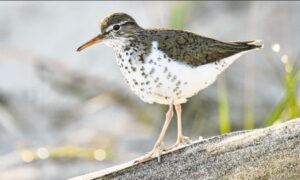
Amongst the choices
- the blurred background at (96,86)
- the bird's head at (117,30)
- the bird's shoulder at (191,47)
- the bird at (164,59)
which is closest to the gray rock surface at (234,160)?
the bird at (164,59)

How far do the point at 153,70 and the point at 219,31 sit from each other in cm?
367

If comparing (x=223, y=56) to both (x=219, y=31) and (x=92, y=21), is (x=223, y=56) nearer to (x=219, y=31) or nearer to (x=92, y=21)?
(x=219, y=31)

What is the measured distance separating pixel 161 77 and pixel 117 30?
0.61 metres

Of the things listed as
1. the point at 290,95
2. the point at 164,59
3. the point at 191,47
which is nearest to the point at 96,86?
the point at 290,95

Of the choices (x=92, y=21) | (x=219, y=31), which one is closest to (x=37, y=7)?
(x=92, y=21)

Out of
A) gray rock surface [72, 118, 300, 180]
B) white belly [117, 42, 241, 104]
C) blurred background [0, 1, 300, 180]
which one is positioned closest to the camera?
gray rock surface [72, 118, 300, 180]

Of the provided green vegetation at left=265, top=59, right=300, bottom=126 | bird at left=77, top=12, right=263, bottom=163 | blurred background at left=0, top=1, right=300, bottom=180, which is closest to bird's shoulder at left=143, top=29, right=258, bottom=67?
bird at left=77, top=12, right=263, bottom=163

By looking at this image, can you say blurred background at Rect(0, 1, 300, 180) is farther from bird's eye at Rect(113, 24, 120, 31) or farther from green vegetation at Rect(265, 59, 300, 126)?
bird's eye at Rect(113, 24, 120, 31)

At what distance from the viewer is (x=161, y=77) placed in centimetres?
466

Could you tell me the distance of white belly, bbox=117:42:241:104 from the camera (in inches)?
A: 184

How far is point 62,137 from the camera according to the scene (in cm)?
750

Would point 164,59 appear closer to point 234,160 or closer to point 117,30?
point 117,30

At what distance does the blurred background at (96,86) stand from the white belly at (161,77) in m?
2.11

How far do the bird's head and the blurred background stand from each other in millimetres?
2050
